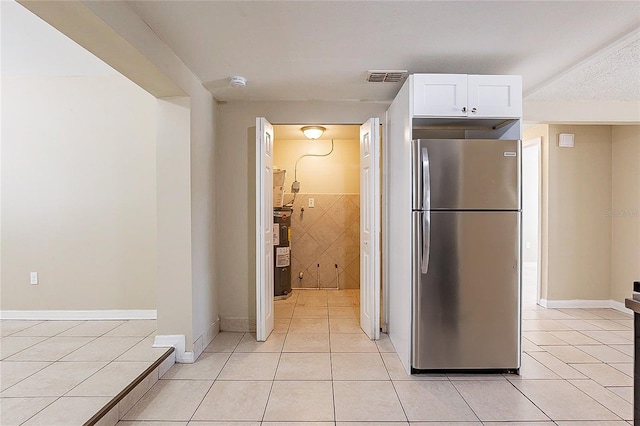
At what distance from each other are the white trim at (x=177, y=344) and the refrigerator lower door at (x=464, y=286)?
1787mm

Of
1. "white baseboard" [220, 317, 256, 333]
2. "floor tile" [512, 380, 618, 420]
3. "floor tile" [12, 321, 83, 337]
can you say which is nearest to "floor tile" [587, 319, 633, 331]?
"floor tile" [512, 380, 618, 420]

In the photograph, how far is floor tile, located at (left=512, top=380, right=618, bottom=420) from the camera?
1974 millimetres

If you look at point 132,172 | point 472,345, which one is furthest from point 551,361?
point 132,172

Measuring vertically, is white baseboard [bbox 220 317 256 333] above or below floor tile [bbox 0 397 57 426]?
below

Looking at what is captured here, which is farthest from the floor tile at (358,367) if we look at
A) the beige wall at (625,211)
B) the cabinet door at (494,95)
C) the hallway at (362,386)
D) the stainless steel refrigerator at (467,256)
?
the beige wall at (625,211)

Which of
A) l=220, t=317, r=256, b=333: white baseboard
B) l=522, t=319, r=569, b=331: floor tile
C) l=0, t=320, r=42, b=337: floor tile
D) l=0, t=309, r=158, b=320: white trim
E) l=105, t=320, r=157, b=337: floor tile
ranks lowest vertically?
l=522, t=319, r=569, b=331: floor tile

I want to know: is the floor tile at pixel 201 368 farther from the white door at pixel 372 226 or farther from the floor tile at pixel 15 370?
the white door at pixel 372 226

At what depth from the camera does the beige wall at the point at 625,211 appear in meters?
3.84

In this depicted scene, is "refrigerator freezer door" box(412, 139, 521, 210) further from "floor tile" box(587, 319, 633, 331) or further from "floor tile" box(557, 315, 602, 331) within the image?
"floor tile" box(587, 319, 633, 331)

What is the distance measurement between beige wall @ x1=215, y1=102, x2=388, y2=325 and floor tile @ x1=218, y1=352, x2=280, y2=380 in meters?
0.66

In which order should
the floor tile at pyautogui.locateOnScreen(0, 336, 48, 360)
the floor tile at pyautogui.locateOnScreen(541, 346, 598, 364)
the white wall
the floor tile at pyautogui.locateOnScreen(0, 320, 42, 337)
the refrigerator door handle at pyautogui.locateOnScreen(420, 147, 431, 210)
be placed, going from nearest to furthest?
the refrigerator door handle at pyautogui.locateOnScreen(420, 147, 431, 210)
the floor tile at pyautogui.locateOnScreen(0, 336, 48, 360)
the floor tile at pyautogui.locateOnScreen(541, 346, 598, 364)
the floor tile at pyautogui.locateOnScreen(0, 320, 42, 337)
the white wall

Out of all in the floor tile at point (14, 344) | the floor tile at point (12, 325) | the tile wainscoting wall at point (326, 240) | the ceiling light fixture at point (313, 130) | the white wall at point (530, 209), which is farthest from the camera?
the white wall at point (530, 209)

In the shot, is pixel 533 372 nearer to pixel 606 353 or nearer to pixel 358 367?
pixel 606 353

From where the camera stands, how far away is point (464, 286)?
94.9 inches
